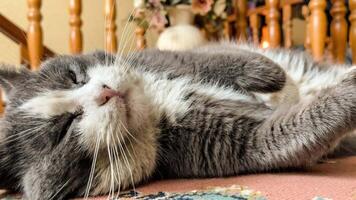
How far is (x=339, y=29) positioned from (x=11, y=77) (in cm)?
125

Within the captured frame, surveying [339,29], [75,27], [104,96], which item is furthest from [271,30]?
[104,96]

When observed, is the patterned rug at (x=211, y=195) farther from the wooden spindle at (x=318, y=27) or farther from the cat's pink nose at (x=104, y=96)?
the wooden spindle at (x=318, y=27)

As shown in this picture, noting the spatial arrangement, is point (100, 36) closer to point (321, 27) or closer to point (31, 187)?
point (321, 27)

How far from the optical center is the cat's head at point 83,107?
86cm

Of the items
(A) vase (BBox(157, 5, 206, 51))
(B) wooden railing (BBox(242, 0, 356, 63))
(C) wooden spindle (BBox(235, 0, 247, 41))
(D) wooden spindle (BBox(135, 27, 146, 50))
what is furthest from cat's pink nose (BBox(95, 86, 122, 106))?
(C) wooden spindle (BBox(235, 0, 247, 41))

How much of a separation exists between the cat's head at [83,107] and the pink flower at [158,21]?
4.08 feet

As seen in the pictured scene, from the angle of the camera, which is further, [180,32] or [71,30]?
[180,32]

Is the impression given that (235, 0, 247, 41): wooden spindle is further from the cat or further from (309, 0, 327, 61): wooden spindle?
the cat

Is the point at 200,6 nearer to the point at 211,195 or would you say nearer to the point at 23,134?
the point at 23,134

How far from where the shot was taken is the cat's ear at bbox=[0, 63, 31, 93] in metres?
1.04

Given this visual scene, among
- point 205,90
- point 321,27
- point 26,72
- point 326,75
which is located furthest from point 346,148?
point 26,72

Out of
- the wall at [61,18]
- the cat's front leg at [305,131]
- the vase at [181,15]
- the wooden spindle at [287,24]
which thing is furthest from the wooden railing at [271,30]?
the cat's front leg at [305,131]

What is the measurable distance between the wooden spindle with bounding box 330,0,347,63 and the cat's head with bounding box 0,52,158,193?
1.02m

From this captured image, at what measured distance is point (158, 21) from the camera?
2.25 metres
